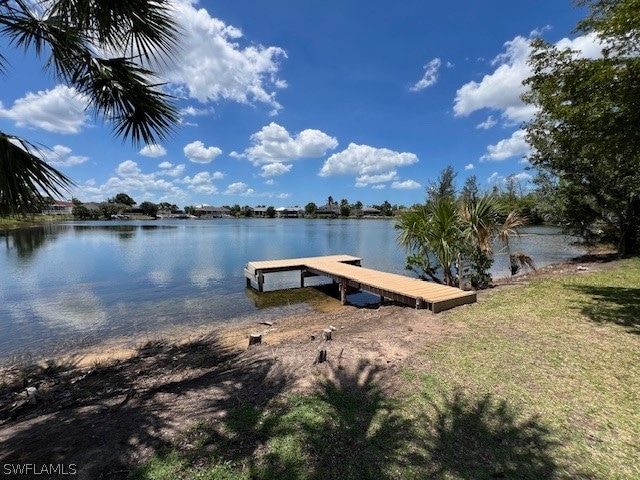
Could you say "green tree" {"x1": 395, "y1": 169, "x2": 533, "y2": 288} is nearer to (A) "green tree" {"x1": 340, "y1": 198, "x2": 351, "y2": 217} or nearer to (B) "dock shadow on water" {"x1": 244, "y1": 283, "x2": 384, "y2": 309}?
(B) "dock shadow on water" {"x1": 244, "y1": 283, "x2": 384, "y2": 309}

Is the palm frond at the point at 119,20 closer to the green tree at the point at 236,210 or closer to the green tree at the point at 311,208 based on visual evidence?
the green tree at the point at 311,208

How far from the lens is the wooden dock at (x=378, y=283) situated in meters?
6.71

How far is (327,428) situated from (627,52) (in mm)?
7049

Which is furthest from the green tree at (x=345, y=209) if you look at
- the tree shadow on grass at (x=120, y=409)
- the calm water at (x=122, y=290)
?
the tree shadow on grass at (x=120, y=409)

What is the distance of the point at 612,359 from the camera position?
378cm

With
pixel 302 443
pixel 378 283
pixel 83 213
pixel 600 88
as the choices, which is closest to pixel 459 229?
pixel 378 283

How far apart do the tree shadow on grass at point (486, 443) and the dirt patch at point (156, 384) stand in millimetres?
681

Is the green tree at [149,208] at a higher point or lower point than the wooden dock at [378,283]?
higher

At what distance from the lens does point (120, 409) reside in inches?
121

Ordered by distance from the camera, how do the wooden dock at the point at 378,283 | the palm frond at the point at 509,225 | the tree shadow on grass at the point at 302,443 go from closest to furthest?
the tree shadow on grass at the point at 302,443 → the wooden dock at the point at 378,283 → the palm frond at the point at 509,225

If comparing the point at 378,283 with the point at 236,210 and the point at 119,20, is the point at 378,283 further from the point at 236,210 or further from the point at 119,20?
the point at 236,210

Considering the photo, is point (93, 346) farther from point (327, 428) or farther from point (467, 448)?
point (467, 448)

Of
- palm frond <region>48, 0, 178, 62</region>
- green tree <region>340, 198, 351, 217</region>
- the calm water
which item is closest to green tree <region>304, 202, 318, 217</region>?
green tree <region>340, 198, 351, 217</region>

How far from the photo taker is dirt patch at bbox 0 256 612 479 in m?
2.43
